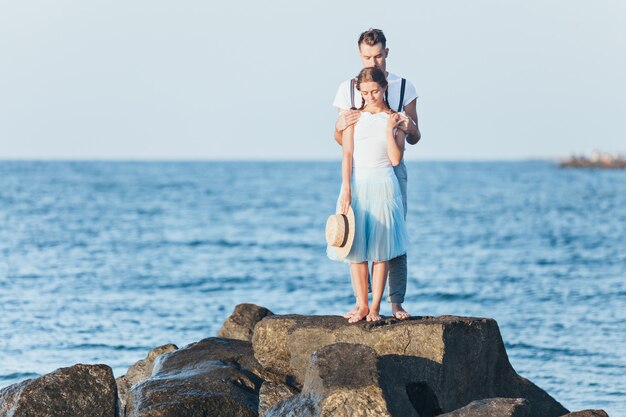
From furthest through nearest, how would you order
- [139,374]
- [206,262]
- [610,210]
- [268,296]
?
[610,210] → [206,262] → [268,296] → [139,374]

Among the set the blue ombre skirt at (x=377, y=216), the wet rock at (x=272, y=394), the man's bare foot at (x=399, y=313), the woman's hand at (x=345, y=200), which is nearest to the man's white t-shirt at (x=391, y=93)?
the blue ombre skirt at (x=377, y=216)

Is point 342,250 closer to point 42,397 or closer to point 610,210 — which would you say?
point 42,397

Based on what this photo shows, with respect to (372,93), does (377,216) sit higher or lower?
lower

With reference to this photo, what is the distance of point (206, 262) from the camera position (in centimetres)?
2694

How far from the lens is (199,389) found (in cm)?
773

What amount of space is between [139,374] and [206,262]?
1724cm

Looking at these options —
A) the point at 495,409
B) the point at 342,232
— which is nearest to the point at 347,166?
the point at 342,232

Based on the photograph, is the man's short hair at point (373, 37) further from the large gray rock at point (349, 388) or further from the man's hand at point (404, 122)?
the large gray rock at point (349, 388)

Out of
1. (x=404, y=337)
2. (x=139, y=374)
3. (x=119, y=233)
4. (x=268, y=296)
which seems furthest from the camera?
(x=119, y=233)

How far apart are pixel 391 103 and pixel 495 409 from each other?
2601 millimetres

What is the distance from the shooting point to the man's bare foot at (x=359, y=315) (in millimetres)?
8219

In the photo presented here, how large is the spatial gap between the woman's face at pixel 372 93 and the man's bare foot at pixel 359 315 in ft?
5.14

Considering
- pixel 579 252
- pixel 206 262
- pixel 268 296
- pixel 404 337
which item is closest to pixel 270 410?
pixel 404 337

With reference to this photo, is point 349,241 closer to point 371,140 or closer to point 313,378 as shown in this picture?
point 371,140
